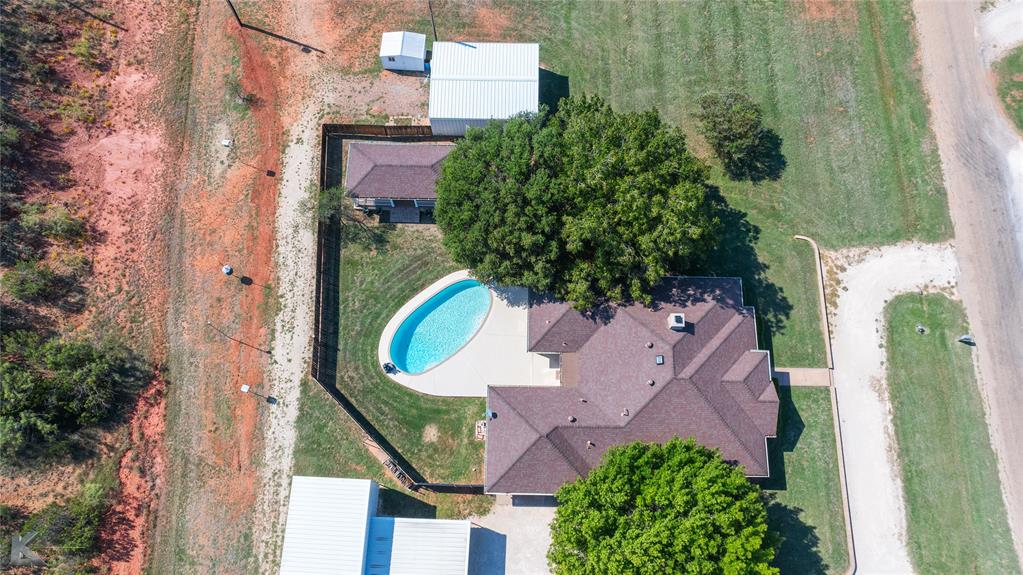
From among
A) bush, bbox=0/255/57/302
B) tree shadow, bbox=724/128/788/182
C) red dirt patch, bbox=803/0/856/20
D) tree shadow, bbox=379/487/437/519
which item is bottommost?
tree shadow, bbox=379/487/437/519

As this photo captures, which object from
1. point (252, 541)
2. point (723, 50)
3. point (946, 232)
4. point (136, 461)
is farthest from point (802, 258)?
point (136, 461)

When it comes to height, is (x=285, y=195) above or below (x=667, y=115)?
below

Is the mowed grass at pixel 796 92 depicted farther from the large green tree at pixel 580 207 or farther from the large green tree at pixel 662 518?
the large green tree at pixel 662 518

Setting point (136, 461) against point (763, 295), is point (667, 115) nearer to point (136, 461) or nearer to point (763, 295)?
point (763, 295)

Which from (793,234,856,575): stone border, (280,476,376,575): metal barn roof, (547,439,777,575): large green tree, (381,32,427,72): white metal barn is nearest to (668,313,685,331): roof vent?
(547,439,777,575): large green tree

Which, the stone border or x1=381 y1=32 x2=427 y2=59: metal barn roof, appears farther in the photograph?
x1=381 y1=32 x2=427 y2=59: metal barn roof

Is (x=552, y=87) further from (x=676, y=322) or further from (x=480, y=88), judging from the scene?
(x=676, y=322)

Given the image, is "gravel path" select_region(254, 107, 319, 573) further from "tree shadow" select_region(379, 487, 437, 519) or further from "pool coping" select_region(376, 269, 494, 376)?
"tree shadow" select_region(379, 487, 437, 519)
